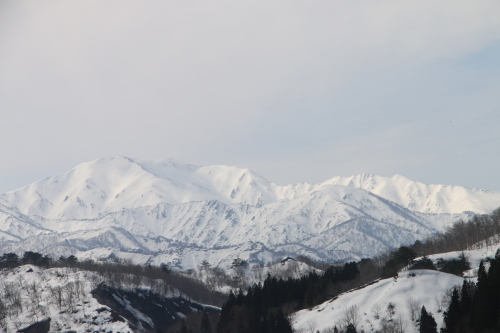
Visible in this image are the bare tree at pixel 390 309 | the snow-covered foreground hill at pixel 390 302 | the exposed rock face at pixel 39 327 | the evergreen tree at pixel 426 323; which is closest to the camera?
the evergreen tree at pixel 426 323

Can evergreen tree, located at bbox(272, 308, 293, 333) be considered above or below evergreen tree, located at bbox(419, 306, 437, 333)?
above

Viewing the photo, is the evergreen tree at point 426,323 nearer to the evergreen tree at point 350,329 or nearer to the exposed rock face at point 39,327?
the evergreen tree at point 350,329

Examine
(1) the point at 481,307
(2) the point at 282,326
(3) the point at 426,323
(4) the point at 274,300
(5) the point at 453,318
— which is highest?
(4) the point at 274,300

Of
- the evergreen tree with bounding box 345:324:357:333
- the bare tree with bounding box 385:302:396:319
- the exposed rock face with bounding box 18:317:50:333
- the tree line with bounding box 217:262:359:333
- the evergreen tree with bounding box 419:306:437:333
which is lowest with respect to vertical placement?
the evergreen tree with bounding box 419:306:437:333

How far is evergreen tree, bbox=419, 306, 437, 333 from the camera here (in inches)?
4973

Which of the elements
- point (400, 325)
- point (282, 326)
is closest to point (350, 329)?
point (400, 325)

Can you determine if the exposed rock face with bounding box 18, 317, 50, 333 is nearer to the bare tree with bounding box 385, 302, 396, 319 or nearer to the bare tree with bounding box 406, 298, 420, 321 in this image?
the bare tree with bounding box 385, 302, 396, 319

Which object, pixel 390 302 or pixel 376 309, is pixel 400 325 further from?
pixel 390 302

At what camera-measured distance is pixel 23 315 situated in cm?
19850

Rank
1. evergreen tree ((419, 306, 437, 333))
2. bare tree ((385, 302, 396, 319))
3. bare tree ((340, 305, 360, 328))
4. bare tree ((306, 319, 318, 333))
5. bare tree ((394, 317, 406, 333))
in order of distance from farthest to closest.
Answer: bare tree ((306, 319, 318, 333)) < bare tree ((340, 305, 360, 328)) < bare tree ((385, 302, 396, 319)) < bare tree ((394, 317, 406, 333)) < evergreen tree ((419, 306, 437, 333))

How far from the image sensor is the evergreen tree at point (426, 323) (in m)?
126

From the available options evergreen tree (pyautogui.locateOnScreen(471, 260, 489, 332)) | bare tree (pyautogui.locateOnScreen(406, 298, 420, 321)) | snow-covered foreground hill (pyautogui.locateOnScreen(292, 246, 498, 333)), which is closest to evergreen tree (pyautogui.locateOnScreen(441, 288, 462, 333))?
evergreen tree (pyautogui.locateOnScreen(471, 260, 489, 332))

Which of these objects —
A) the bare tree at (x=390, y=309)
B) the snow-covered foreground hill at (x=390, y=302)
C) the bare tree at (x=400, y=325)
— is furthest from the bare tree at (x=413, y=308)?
the bare tree at (x=390, y=309)

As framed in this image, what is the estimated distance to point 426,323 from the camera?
127m
